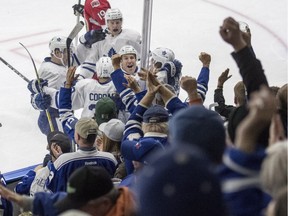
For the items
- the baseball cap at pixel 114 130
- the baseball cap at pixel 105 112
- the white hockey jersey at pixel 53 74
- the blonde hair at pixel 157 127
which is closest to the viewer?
the blonde hair at pixel 157 127

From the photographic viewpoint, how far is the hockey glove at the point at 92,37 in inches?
179

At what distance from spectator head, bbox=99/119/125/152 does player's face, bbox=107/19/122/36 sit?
1.94 m

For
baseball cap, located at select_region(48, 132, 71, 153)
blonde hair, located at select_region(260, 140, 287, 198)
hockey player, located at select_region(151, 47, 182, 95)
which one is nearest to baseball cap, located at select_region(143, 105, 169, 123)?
baseball cap, located at select_region(48, 132, 71, 153)

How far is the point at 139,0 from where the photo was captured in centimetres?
A: 697

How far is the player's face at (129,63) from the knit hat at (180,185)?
9.35 ft

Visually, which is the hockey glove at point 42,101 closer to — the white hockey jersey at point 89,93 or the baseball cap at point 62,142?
the white hockey jersey at point 89,93

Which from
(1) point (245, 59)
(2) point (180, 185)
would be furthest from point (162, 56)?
(2) point (180, 185)

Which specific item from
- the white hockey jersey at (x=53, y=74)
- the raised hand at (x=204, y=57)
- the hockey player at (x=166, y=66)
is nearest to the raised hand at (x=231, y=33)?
the raised hand at (x=204, y=57)

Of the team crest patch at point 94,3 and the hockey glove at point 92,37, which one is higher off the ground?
the team crest patch at point 94,3

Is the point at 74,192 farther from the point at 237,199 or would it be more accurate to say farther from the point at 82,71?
the point at 82,71

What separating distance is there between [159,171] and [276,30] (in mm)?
5178

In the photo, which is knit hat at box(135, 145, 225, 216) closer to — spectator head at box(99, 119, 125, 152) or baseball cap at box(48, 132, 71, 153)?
spectator head at box(99, 119, 125, 152)

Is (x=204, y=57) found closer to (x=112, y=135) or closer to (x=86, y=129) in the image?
(x=112, y=135)

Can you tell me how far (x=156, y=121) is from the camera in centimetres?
236
